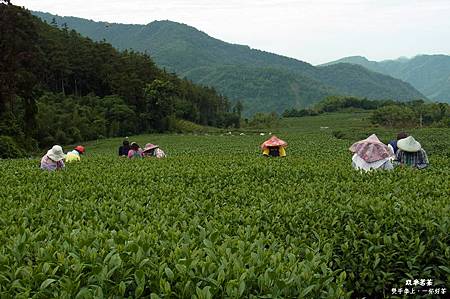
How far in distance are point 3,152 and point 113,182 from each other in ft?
88.1

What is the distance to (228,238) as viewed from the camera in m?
4.41

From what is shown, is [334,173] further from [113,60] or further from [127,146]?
[113,60]

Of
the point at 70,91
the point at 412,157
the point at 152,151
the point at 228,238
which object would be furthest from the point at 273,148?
the point at 70,91

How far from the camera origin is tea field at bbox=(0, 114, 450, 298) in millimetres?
3287

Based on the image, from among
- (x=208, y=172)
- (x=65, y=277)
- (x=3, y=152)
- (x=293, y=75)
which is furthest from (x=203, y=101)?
(x=293, y=75)

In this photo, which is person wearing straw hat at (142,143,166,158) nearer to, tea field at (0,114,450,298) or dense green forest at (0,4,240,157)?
tea field at (0,114,450,298)

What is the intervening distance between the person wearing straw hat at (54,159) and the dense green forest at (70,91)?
2361 centimetres

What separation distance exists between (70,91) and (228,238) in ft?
236

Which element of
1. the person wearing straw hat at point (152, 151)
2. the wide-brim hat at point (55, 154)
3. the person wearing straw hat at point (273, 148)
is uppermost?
the wide-brim hat at point (55, 154)

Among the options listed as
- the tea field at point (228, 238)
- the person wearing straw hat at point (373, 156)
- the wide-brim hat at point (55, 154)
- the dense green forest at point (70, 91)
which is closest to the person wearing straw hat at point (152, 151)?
the wide-brim hat at point (55, 154)

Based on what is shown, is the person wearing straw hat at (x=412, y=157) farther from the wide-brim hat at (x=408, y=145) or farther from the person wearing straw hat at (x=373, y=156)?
the person wearing straw hat at (x=373, y=156)

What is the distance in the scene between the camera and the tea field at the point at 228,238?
3.29 meters

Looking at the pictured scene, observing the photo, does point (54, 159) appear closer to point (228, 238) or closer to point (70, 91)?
point (228, 238)

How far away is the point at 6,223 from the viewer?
5.68 metres
